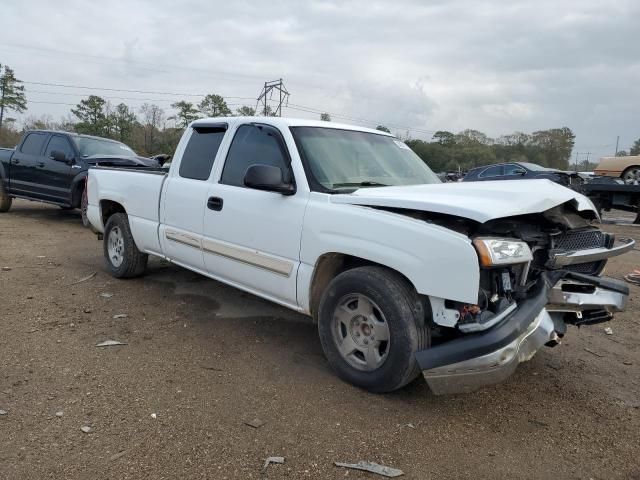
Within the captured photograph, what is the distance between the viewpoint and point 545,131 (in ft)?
187

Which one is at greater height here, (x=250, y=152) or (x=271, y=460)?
(x=250, y=152)

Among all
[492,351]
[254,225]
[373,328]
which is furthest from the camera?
[254,225]

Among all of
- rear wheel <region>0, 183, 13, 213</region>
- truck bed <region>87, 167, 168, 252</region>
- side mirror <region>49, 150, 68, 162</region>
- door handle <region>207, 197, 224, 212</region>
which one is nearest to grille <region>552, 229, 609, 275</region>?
door handle <region>207, 197, 224, 212</region>

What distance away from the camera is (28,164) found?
10.8 m

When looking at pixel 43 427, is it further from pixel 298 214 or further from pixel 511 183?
pixel 511 183

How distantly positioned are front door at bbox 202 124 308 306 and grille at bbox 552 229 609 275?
5.87ft

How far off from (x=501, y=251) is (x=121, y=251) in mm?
4582

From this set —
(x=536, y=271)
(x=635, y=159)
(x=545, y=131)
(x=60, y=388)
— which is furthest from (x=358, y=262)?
(x=545, y=131)

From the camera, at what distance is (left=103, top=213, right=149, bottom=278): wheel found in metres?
5.84

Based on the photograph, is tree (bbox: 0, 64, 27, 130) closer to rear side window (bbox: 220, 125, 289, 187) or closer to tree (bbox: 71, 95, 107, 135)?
tree (bbox: 71, 95, 107, 135)

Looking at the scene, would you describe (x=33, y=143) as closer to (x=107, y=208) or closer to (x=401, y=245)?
(x=107, y=208)

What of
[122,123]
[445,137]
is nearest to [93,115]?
[122,123]

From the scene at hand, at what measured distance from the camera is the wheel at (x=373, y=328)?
310cm

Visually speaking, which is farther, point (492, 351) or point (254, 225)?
point (254, 225)
